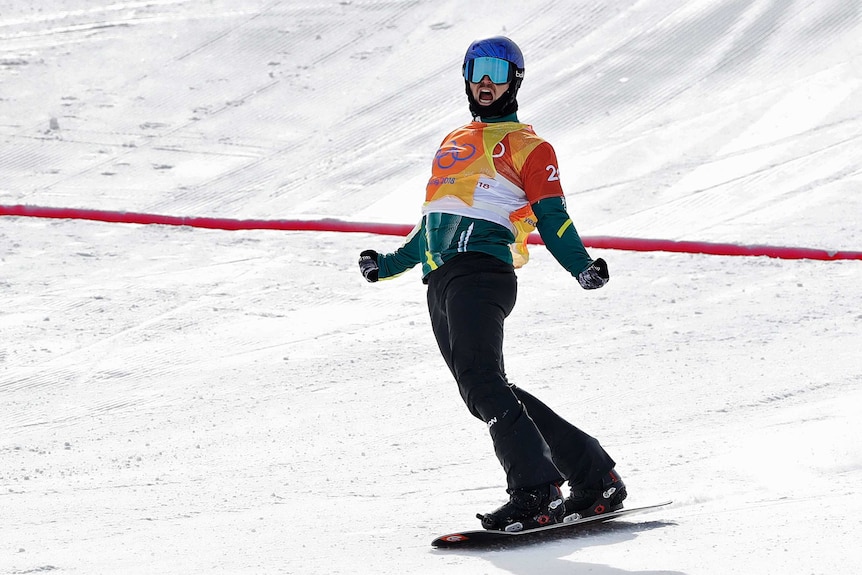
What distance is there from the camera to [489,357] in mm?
3371

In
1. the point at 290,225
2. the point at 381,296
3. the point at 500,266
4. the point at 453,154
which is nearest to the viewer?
the point at 500,266

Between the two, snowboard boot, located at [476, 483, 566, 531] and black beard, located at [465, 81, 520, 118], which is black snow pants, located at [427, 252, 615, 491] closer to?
snowboard boot, located at [476, 483, 566, 531]

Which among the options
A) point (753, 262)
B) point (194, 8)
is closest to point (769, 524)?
point (753, 262)

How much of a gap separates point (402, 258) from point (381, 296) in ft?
9.99

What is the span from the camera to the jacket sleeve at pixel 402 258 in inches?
150

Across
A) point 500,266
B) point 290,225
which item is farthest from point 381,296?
point 500,266

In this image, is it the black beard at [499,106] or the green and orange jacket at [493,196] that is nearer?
the green and orange jacket at [493,196]

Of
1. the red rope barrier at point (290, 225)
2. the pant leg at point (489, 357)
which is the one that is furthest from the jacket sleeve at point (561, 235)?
the red rope barrier at point (290, 225)

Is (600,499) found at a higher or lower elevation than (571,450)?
lower

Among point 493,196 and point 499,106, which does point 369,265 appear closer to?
point 493,196

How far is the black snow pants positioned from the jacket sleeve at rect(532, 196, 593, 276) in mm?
182

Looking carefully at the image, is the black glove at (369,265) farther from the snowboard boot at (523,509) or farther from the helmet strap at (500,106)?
the snowboard boot at (523,509)

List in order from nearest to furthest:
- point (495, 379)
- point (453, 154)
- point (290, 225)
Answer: point (495, 379) → point (453, 154) → point (290, 225)

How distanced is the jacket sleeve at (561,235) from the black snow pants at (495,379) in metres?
0.18
